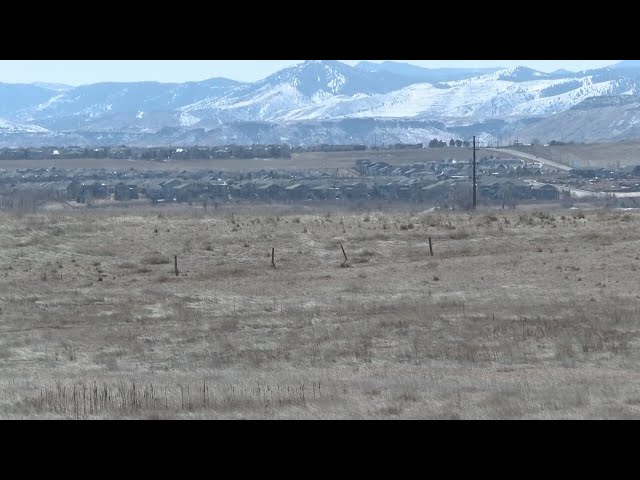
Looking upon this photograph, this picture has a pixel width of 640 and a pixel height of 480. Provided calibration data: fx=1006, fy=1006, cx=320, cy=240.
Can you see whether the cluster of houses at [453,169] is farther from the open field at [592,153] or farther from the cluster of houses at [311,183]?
the open field at [592,153]

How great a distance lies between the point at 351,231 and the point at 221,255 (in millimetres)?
6775

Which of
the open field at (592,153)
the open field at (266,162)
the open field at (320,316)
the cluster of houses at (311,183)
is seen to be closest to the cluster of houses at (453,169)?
the cluster of houses at (311,183)

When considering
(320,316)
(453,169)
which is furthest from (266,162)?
(320,316)

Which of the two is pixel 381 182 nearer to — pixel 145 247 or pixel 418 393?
pixel 145 247

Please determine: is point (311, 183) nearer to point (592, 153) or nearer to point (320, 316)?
point (592, 153)

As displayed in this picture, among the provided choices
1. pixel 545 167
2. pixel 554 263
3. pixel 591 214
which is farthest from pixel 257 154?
pixel 554 263

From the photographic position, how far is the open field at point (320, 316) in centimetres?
1183

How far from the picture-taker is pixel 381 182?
10362cm

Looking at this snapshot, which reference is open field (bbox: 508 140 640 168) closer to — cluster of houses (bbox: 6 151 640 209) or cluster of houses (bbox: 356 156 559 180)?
cluster of houses (bbox: 356 156 559 180)

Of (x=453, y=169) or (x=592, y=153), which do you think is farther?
(x=592, y=153)

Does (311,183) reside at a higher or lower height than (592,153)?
higher

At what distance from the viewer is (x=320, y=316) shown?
953 inches
